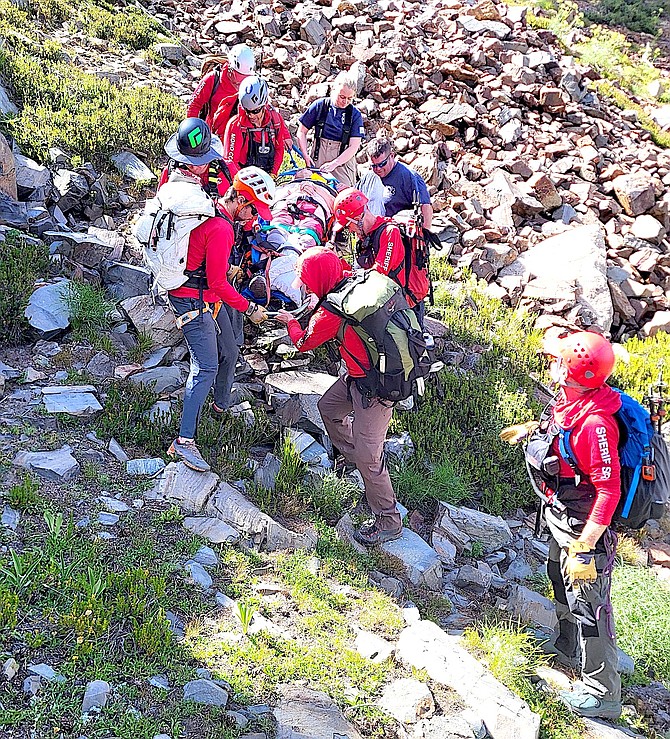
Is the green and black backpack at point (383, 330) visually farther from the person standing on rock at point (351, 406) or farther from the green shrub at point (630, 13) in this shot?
the green shrub at point (630, 13)

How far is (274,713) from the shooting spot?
151 inches

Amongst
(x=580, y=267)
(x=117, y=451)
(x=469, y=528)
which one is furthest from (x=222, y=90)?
(x=580, y=267)

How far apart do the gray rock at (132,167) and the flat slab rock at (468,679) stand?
Result: 22.0 feet

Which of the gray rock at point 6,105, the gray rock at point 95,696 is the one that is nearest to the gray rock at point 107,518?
the gray rock at point 95,696

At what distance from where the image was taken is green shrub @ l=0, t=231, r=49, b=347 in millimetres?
6473

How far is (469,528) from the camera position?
6355mm

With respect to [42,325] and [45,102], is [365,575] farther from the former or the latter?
[45,102]

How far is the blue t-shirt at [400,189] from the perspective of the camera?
6754 millimetres

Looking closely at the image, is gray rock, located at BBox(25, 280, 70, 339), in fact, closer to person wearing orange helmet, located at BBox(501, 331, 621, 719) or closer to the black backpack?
the black backpack

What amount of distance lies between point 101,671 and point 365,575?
79.5 inches

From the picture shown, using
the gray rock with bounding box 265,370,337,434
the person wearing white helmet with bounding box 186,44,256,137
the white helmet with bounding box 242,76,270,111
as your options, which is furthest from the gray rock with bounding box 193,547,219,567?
the person wearing white helmet with bounding box 186,44,256,137

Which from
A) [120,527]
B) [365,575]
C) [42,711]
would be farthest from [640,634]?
[42,711]

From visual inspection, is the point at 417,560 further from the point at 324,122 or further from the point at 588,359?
the point at 324,122

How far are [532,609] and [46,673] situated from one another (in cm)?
356
